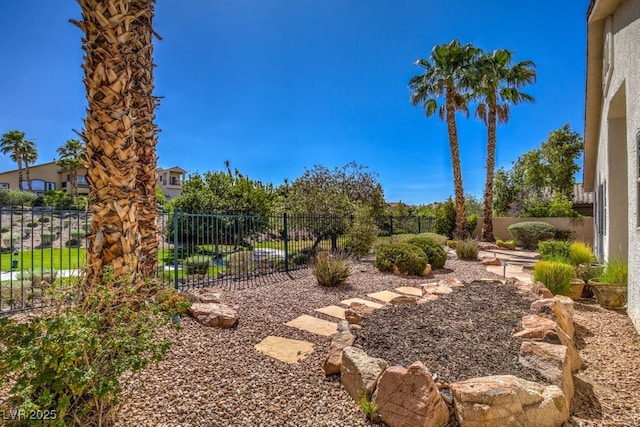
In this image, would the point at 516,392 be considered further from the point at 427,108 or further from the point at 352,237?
the point at 427,108

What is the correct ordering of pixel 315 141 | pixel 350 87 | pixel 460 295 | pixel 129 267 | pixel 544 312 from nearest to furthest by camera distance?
pixel 129 267, pixel 544 312, pixel 460 295, pixel 350 87, pixel 315 141

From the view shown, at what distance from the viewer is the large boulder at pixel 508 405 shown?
237 centimetres

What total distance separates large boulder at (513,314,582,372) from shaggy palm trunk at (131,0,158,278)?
203 inches

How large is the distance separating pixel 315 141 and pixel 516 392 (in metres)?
19.9

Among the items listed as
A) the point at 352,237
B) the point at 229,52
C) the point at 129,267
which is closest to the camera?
the point at 129,267

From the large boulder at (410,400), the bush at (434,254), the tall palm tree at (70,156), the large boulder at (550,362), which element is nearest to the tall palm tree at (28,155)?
the tall palm tree at (70,156)

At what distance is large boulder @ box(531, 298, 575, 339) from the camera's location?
4.14 m

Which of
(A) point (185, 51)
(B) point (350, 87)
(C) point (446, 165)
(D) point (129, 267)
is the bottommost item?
(D) point (129, 267)

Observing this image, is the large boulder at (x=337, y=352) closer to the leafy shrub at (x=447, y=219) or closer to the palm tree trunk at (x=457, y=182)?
the palm tree trunk at (x=457, y=182)

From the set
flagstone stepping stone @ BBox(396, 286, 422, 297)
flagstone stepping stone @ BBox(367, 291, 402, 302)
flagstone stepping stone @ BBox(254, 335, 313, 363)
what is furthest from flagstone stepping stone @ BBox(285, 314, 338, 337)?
flagstone stepping stone @ BBox(396, 286, 422, 297)

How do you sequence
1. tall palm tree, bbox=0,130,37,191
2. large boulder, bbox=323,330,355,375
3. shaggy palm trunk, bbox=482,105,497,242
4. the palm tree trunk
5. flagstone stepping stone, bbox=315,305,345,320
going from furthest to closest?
tall palm tree, bbox=0,130,37,191
the palm tree trunk
shaggy palm trunk, bbox=482,105,497,242
flagstone stepping stone, bbox=315,305,345,320
large boulder, bbox=323,330,355,375

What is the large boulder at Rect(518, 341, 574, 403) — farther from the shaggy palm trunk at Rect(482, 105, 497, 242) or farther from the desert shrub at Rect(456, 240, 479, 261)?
the shaggy palm trunk at Rect(482, 105, 497, 242)

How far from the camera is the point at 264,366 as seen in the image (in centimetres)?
344

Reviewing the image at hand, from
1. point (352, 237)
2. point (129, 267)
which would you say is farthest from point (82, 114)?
point (352, 237)
